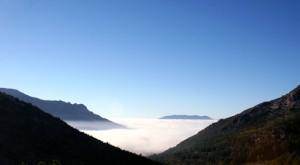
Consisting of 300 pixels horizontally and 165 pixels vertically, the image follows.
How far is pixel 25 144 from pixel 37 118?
67.4 ft

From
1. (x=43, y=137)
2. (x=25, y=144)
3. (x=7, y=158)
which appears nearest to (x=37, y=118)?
(x=43, y=137)

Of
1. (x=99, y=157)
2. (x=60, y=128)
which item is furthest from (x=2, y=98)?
(x=99, y=157)

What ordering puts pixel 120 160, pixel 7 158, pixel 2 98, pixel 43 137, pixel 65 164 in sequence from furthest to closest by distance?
pixel 2 98, pixel 120 160, pixel 43 137, pixel 65 164, pixel 7 158

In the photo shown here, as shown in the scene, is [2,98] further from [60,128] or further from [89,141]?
[89,141]

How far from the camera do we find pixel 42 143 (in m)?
82.5

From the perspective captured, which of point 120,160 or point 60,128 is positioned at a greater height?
point 60,128

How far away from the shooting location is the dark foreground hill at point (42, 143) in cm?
7406

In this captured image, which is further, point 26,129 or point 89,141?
point 89,141

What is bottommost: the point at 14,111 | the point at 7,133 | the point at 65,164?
the point at 65,164

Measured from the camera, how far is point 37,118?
322 ft

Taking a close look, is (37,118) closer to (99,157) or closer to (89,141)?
(89,141)

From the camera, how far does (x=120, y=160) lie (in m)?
93.0

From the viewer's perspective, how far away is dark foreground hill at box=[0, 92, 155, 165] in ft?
243

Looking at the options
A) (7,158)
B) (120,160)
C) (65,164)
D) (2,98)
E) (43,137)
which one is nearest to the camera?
(7,158)
